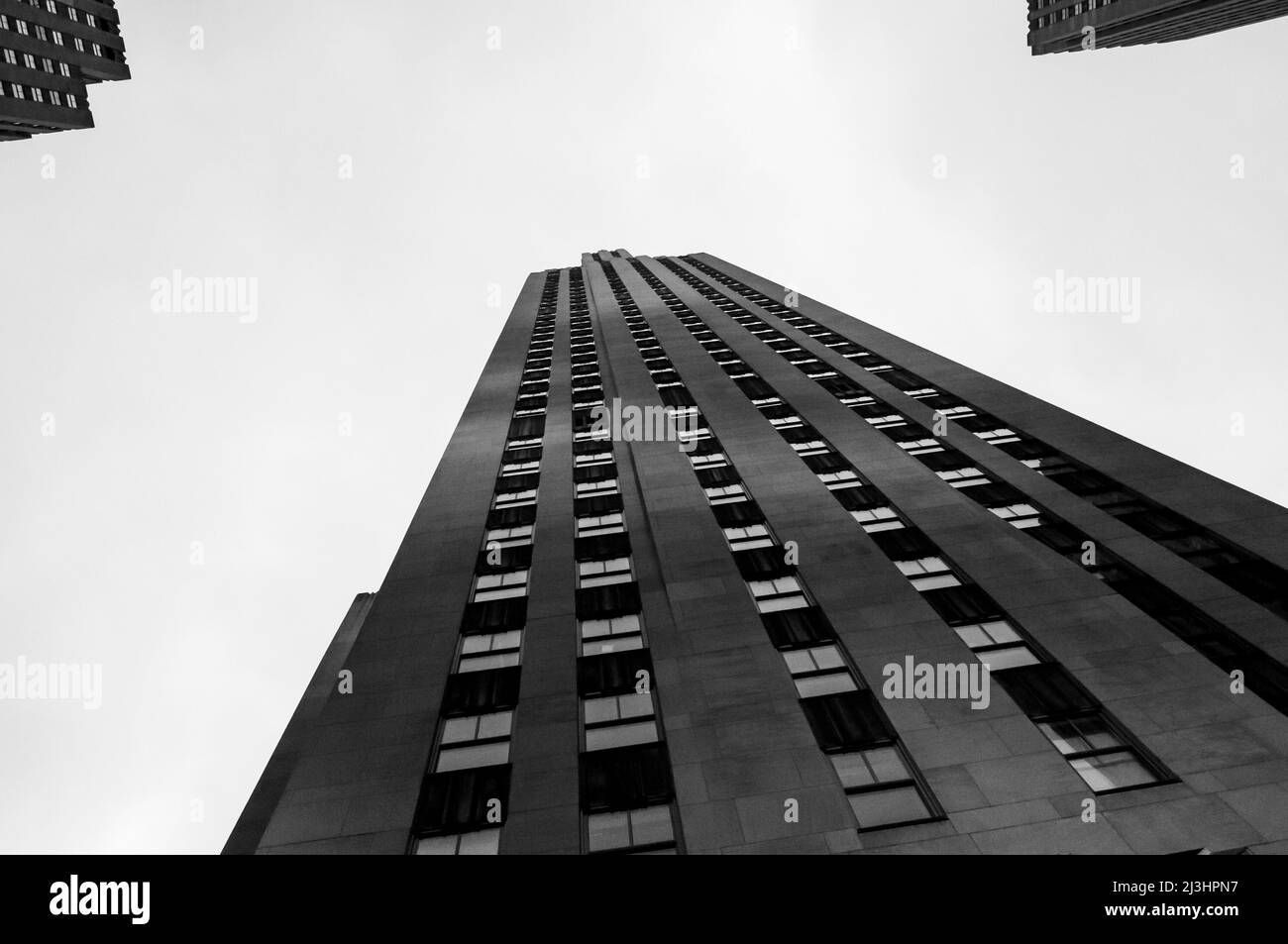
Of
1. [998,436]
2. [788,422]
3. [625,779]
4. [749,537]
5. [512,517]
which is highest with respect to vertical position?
[788,422]

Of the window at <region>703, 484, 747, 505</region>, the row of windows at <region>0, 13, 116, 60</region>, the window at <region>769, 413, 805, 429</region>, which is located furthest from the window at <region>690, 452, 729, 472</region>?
the row of windows at <region>0, 13, 116, 60</region>

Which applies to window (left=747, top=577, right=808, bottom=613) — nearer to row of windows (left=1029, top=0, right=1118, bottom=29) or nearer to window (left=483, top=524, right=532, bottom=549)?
window (left=483, top=524, right=532, bottom=549)

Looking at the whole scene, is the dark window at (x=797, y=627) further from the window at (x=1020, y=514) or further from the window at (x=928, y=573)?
the window at (x=1020, y=514)

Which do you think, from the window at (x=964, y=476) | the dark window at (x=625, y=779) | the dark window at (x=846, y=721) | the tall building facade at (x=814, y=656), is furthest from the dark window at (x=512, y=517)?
the window at (x=964, y=476)

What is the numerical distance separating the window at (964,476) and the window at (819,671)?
12.4 metres

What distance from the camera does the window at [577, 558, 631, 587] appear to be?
26.1 meters

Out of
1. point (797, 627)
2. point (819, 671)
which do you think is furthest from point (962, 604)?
A: point (819, 671)

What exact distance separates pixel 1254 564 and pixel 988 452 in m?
10.2

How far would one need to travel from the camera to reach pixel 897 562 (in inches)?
1010

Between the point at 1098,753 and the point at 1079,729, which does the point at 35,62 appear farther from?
the point at 1098,753

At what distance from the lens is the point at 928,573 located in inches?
979

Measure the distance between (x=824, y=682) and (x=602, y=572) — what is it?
8682 millimetres
